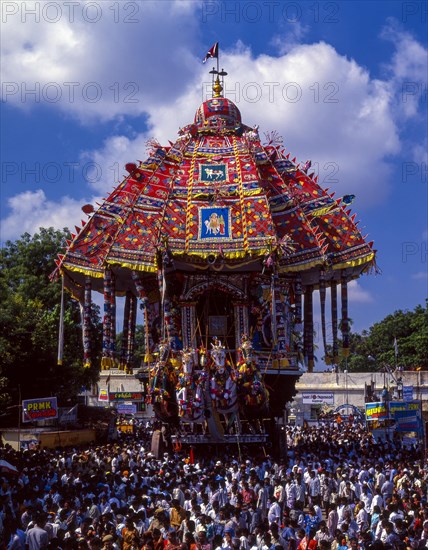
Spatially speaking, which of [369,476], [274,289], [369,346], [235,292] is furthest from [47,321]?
[369,346]

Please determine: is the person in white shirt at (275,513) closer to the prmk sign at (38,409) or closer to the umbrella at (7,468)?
the umbrella at (7,468)

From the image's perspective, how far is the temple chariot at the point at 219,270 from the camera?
2911cm

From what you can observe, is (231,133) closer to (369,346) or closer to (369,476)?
(369,476)

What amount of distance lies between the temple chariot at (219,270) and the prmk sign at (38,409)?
265 cm

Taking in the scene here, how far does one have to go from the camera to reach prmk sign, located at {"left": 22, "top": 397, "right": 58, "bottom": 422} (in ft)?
93.7

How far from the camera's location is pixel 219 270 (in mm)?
30641

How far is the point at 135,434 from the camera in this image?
40.2m

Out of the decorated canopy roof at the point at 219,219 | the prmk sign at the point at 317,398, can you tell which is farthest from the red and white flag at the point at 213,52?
the prmk sign at the point at 317,398

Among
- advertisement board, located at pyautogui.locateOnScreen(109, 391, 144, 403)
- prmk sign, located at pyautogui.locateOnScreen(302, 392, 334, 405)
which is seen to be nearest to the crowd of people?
advertisement board, located at pyautogui.locateOnScreen(109, 391, 144, 403)

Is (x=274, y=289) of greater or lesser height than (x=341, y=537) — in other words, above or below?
above

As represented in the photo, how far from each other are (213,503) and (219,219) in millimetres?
17244

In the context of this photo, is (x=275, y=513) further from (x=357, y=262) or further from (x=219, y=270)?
(x=357, y=262)

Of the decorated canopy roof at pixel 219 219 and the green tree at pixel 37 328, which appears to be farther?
the green tree at pixel 37 328

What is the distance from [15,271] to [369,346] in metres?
38.8
